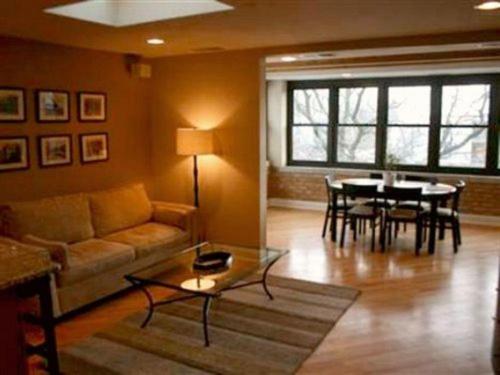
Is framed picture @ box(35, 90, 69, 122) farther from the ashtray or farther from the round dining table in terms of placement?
the round dining table

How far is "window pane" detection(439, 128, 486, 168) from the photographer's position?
7.44m

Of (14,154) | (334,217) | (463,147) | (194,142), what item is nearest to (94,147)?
(14,154)

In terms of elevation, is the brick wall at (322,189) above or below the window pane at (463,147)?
below

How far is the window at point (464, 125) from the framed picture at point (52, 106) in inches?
227

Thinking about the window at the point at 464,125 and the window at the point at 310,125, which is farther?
the window at the point at 310,125

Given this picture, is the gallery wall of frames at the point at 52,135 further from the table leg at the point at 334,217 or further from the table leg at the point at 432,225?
the table leg at the point at 432,225

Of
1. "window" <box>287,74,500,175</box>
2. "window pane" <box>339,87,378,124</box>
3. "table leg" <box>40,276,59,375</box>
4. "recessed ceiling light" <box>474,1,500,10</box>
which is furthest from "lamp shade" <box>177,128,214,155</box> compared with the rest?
"window pane" <box>339,87,378,124</box>

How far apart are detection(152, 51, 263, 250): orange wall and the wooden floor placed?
851mm

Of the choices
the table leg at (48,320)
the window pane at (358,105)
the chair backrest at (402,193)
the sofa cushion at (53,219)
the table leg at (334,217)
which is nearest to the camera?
the table leg at (48,320)

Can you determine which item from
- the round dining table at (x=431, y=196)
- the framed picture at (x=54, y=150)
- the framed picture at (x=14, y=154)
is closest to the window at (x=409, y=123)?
the round dining table at (x=431, y=196)

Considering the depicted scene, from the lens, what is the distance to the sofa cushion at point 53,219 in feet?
13.3

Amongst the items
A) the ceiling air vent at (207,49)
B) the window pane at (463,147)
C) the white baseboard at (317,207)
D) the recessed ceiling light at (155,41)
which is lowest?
the white baseboard at (317,207)

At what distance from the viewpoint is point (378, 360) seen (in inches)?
129

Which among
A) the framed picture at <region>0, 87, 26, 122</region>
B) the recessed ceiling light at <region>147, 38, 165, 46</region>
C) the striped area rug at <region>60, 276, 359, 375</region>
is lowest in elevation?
the striped area rug at <region>60, 276, 359, 375</region>
